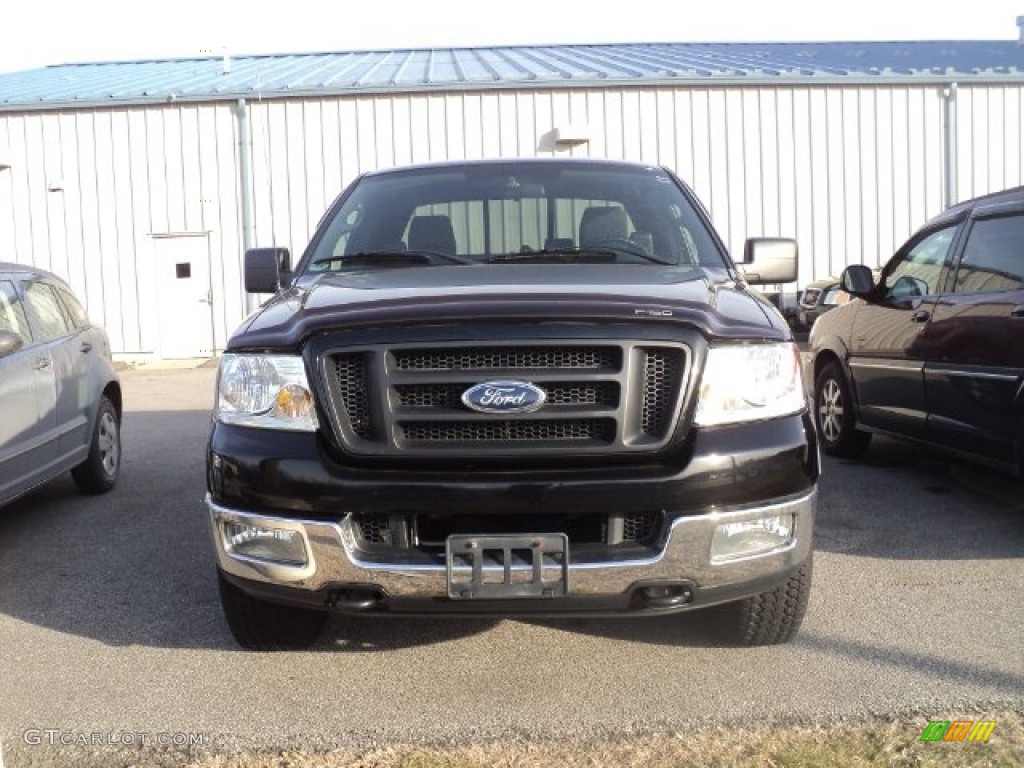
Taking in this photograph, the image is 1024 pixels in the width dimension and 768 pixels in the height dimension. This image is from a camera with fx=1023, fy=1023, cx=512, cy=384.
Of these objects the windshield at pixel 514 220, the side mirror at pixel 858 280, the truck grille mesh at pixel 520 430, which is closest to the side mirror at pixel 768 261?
the windshield at pixel 514 220

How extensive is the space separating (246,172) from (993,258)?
13.7 meters

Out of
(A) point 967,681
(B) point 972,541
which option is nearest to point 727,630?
(A) point 967,681

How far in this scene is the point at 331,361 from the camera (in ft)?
10.7

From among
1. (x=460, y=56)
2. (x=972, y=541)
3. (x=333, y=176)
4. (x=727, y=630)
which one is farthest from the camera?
(x=460, y=56)

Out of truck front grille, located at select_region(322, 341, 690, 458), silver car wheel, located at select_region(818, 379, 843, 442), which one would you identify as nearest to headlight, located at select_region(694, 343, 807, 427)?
truck front grille, located at select_region(322, 341, 690, 458)

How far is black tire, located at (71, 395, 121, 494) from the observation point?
6766 millimetres

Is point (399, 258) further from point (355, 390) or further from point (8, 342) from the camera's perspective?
point (8, 342)

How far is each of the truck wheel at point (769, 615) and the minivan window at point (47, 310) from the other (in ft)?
14.9

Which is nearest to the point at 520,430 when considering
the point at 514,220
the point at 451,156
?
the point at 514,220

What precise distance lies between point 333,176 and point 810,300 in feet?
26.1

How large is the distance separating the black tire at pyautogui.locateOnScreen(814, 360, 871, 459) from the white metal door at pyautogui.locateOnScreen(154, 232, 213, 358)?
12.2 metres

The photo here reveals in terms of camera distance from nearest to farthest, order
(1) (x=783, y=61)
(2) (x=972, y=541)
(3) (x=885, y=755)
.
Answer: (3) (x=885, y=755), (2) (x=972, y=541), (1) (x=783, y=61)

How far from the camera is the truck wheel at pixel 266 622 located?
3.68 m

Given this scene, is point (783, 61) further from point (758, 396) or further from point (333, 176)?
point (758, 396)
